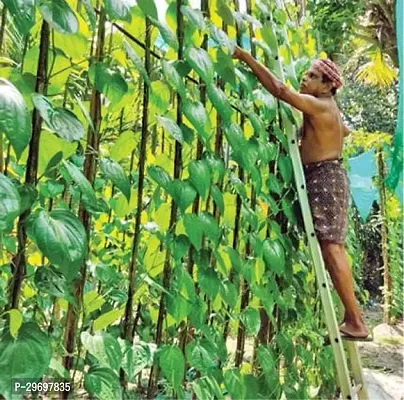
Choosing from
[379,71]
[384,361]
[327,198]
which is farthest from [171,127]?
[379,71]

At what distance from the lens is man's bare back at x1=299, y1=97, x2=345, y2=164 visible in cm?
146

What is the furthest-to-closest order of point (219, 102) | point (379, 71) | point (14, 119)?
point (379, 71)
point (219, 102)
point (14, 119)

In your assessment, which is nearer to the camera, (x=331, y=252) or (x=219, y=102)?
(x=219, y=102)

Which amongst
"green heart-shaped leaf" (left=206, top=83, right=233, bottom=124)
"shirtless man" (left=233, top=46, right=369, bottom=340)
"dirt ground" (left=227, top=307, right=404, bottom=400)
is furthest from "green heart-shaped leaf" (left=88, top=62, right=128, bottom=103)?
"dirt ground" (left=227, top=307, right=404, bottom=400)

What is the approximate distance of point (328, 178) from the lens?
148 centimetres

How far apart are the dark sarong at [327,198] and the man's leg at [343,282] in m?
0.03

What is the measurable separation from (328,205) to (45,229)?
105 cm

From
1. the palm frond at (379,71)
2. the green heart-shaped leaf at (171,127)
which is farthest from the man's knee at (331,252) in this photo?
the palm frond at (379,71)

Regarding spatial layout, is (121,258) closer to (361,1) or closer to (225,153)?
(225,153)

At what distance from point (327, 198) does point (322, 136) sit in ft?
0.53

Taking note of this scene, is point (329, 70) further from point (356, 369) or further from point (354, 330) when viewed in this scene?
point (356, 369)

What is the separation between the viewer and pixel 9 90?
18.3 inches

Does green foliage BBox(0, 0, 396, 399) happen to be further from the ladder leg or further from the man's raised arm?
the ladder leg

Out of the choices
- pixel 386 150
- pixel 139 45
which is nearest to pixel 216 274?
pixel 139 45
